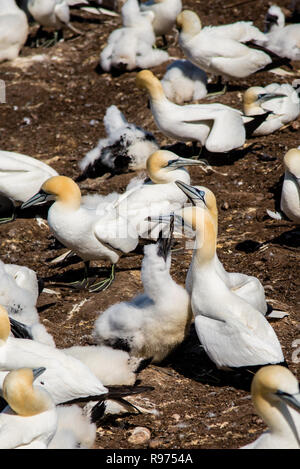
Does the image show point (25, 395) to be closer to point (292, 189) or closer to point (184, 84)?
point (292, 189)

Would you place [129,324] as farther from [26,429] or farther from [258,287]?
[26,429]

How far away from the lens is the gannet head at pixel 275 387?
4.10 m

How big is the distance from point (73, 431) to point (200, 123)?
16.4 feet

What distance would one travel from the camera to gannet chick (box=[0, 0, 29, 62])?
12.2 m

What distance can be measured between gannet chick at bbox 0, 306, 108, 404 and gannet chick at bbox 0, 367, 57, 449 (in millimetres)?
535

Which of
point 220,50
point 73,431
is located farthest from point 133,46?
point 73,431

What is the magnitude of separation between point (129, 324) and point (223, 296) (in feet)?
2.24

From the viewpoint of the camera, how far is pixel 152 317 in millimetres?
5797

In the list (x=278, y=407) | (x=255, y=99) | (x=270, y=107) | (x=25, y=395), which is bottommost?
(x=270, y=107)

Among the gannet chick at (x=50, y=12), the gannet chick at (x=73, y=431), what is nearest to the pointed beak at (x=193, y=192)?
the gannet chick at (x=73, y=431)

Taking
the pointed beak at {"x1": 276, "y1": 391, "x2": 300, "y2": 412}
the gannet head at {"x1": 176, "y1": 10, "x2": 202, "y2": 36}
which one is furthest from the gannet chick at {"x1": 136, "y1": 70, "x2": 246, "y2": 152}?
the pointed beak at {"x1": 276, "y1": 391, "x2": 300, "y2": 412}

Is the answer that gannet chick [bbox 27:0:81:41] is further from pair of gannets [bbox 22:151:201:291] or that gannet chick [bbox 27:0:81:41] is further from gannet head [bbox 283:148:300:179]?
gannet head [bbox 283:148:300:179]

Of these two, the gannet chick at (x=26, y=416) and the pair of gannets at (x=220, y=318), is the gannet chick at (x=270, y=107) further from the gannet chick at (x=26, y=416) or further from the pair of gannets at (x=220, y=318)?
the gannet chick at (x=26, y=416)
